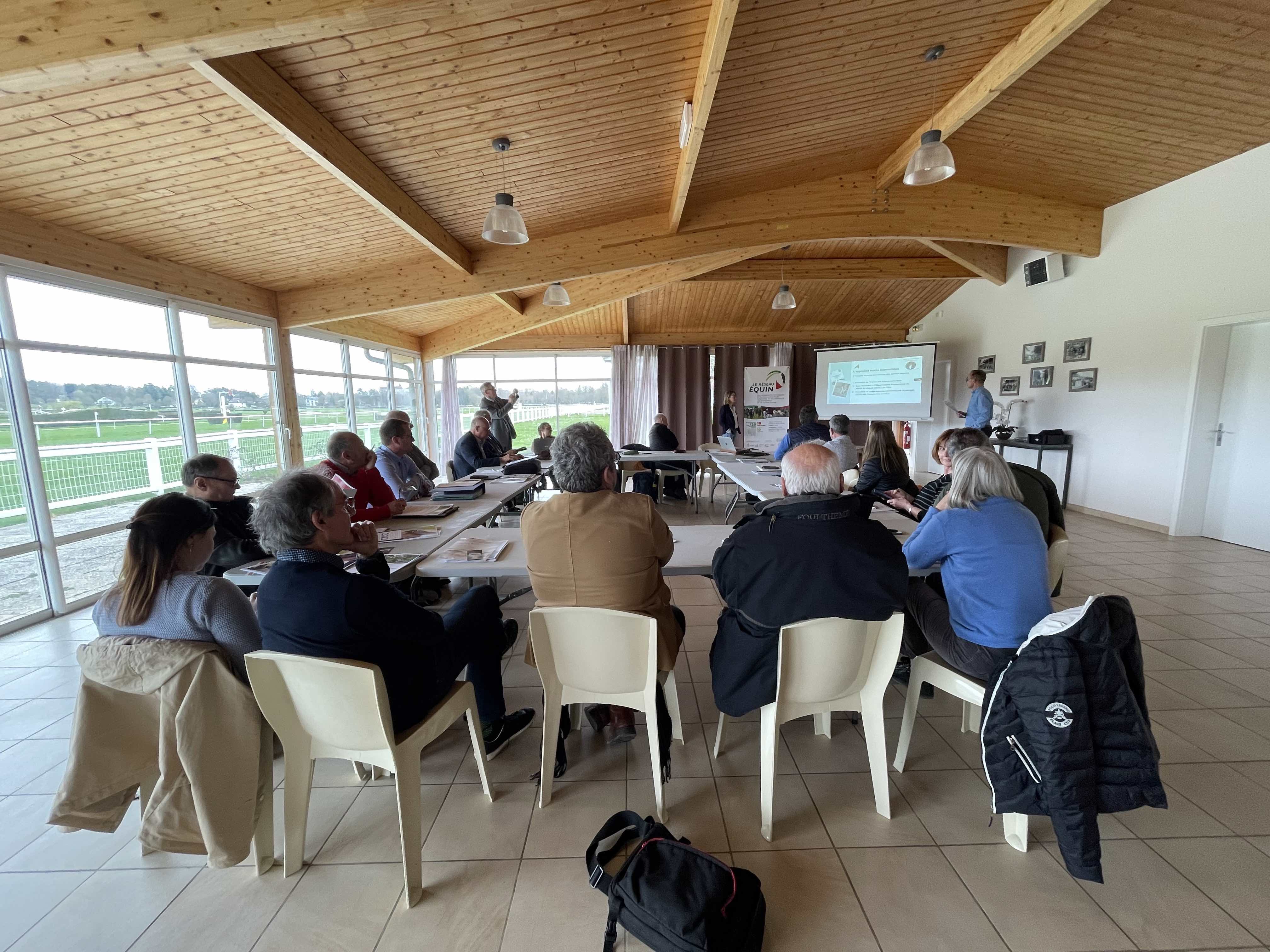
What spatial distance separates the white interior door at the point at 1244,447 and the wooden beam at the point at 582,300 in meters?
4.23

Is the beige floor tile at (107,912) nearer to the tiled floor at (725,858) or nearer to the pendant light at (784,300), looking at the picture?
the tiled floor at (725,858)

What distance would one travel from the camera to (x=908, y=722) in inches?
75.9

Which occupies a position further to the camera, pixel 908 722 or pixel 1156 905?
pixel 908 722

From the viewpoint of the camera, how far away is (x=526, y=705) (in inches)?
94.6

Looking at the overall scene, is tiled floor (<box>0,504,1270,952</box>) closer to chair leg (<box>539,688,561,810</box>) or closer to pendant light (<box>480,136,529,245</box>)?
chair leg (<box>539,688,561,810</box>)

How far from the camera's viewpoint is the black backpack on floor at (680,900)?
124cm

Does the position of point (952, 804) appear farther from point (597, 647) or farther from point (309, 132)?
point (309, 132)

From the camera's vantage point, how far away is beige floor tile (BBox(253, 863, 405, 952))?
4.37 ft

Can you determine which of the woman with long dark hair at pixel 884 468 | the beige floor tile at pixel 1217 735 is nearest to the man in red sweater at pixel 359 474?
the woman with long dark hair at pixel 884 468

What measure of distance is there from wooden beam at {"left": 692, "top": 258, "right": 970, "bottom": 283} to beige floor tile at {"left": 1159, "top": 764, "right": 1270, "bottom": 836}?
275 inches

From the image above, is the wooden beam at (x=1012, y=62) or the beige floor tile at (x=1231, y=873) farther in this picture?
the wooden beam at (x=1012, y=62)

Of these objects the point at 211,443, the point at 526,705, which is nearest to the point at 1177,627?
the point at 526,705

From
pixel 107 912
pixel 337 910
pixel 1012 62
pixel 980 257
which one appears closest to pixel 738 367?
pixel 980 257

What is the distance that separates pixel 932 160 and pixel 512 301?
19.7 feet
